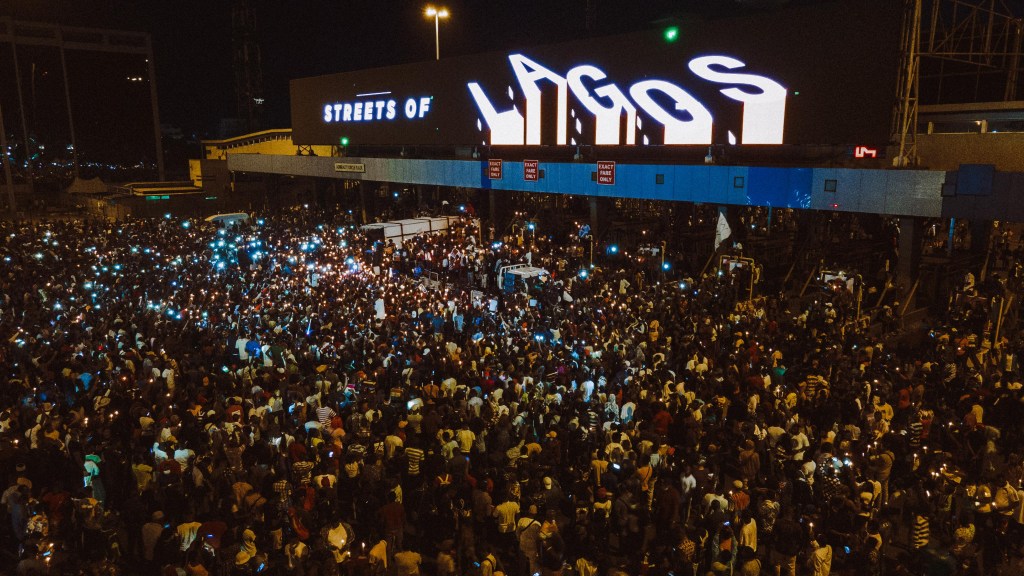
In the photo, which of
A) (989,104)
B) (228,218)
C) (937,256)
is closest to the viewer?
(937,256)

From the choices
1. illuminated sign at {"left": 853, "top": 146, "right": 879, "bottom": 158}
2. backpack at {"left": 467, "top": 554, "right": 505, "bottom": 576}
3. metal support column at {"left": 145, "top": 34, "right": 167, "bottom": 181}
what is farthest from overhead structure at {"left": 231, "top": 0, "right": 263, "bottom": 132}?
backpack at {"left": 467, "top": 554, "right": 505, "bottom": 576}

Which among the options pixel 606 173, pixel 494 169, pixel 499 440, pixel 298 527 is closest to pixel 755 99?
pixel 606 173

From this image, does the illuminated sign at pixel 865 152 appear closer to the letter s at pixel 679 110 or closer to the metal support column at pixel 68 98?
the letter s at pixel 679 110

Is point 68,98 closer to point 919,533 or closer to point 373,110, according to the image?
point 373,110

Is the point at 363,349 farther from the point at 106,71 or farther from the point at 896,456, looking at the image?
the point at 106,71

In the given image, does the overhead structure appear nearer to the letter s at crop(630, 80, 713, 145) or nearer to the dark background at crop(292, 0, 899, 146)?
the dark background at crop(292, 0, 899, 146)

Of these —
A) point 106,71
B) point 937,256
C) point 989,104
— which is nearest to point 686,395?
point 937,256
